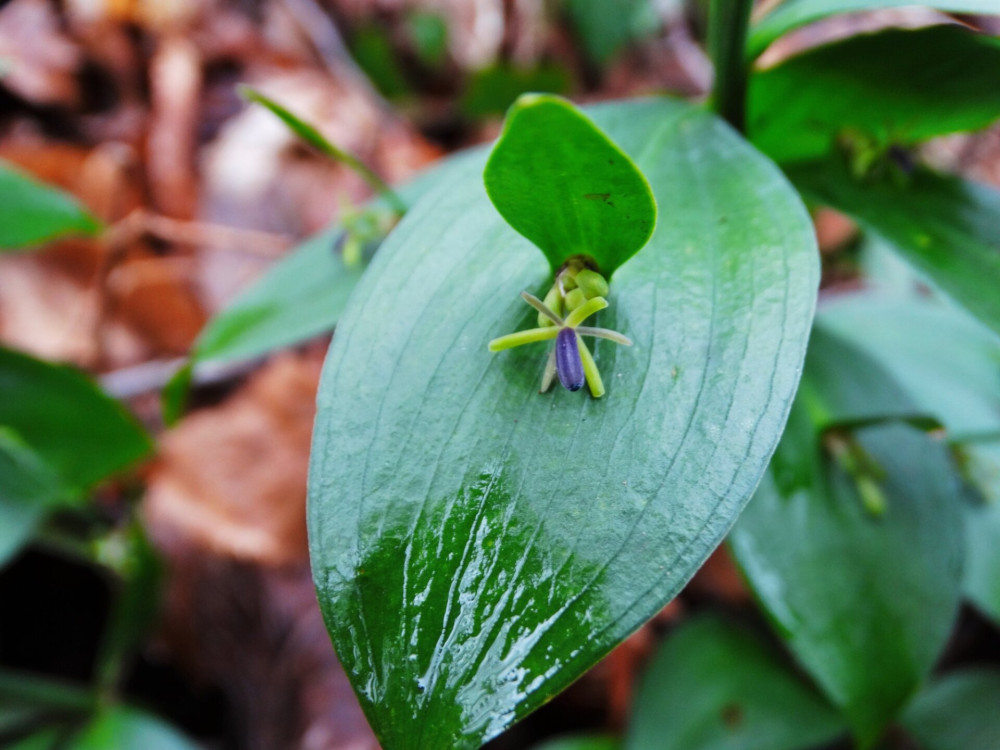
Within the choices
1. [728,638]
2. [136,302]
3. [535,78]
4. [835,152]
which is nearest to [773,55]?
[535,78]

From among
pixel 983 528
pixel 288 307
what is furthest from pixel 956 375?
pixel 288 307

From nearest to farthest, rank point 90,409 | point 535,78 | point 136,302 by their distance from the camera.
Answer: point 90,409, point 136,302, point 535,78

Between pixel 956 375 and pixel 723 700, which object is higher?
pixel 956 375

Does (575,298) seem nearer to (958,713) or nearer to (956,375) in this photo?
(956,375)

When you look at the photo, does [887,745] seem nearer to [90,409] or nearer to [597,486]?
[597,486]

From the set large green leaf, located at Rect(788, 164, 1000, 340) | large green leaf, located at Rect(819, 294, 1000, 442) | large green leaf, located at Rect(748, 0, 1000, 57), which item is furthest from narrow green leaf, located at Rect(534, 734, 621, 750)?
large green leaf, located at Rect(748, 0, 1000, 57)

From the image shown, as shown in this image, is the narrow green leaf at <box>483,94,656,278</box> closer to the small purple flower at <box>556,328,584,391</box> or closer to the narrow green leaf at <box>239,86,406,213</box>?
the small purple flower at <box>556,328,584,391</box>

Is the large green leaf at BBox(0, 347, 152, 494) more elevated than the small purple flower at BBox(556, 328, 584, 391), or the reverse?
the small purple flower at BBox(556, 328, 584, 391)
